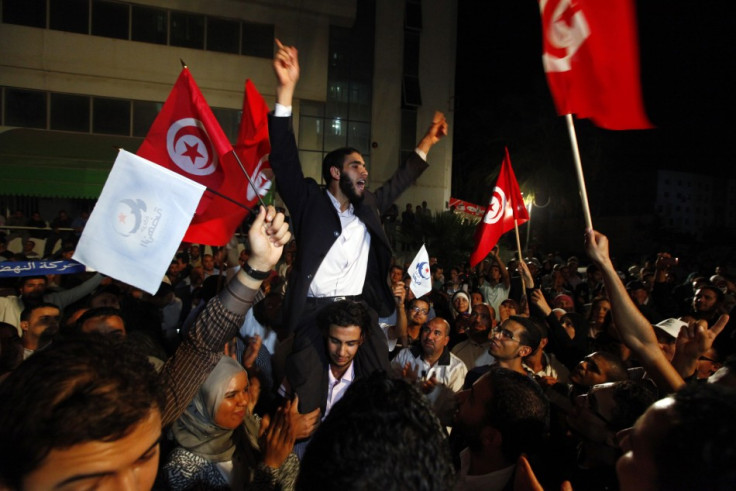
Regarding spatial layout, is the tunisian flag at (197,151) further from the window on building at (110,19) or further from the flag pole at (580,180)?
the window on building at (110,19)

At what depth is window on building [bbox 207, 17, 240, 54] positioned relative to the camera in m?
20.0

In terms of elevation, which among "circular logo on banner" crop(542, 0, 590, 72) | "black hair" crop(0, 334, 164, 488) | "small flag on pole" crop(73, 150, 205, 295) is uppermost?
"circular logo on banner" crop(542, 0, 590, 72)

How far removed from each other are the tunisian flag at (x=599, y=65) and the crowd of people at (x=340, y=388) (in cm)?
90

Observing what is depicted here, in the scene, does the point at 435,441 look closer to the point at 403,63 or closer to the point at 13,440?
the point at 13,440

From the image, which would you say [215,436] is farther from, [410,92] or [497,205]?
[410,92]

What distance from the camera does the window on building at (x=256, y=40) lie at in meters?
20.3

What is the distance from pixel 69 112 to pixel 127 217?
19.5m

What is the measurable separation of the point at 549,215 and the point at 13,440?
37.3 m

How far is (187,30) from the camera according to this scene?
19.8 meters

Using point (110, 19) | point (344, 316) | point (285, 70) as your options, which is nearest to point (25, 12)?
point (110, 19)

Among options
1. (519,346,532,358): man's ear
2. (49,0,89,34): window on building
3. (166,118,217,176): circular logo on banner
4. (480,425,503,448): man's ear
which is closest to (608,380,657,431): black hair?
Result: (480,425,503,448): man's ear

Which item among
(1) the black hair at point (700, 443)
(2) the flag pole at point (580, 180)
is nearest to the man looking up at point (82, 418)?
(1) the black hair at point (700, 443)

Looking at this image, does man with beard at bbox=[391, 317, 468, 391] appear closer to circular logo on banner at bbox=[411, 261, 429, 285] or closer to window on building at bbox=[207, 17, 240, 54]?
circular logo on banner at bbox=[411, 261, 429, 285]

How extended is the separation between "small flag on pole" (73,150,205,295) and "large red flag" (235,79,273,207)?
229 centimetres
